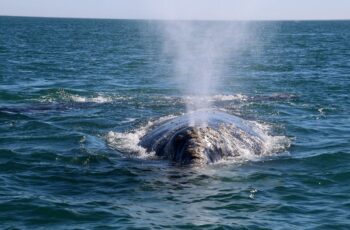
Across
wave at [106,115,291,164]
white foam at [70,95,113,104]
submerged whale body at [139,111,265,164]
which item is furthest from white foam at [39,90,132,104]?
submerged whale body at [139,111,265,164]

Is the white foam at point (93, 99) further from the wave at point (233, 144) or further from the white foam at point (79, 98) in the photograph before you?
the wave at point (233, 144)

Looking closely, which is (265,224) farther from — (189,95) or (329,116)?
(189,95)

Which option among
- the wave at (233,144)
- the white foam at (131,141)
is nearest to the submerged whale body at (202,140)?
the wave at (233,144)

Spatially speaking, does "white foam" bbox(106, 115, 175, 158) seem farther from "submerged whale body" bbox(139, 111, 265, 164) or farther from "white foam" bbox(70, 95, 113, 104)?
"white foam" bbox(70, 95, 113, 104)

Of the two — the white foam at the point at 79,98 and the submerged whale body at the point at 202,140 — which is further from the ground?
the white foam at the point at 79,98

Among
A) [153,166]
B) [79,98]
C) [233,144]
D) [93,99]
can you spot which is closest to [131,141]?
[233,144]

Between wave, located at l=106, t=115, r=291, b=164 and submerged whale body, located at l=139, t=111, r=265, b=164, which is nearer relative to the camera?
submerged whale body, located at l=139, t=111, r=265, b=164

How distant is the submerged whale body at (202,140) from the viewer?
1505cm

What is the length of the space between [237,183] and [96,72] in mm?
28046

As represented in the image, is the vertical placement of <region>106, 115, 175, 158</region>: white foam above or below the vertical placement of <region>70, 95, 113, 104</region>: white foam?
below

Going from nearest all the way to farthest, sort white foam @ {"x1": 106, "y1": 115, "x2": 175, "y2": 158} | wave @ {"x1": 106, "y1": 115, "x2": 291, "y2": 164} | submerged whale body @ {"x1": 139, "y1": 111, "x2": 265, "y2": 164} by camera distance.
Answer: submerged whale body @ {"x1": 139, "y1": 111, "x2": 265, "y2": 164} < wave @ {"x1": 106, "y1": 115, "x2": 291, "y2": 164} < white foam @ {"x1": 106, "y1": 115, "x2": 175, "y2": 158}

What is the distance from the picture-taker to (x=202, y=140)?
15.4 meters

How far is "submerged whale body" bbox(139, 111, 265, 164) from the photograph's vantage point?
1505 cm

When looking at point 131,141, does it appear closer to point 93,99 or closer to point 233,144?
point 233,144
